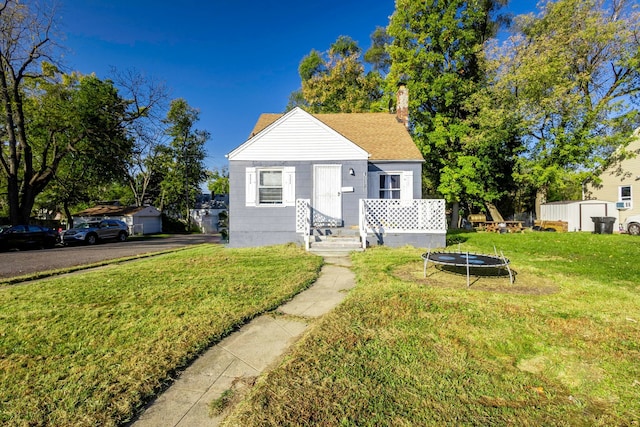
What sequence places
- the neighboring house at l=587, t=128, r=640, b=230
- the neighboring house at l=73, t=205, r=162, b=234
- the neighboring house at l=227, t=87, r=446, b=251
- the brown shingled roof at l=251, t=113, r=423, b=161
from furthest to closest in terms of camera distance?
the neighboring house at l=73, t=205, r=162, b=234 → the neighboring house at l=587, t=128, r=640, b=230 → the brown shingled roof at l=251, t=113, r=423, b=161 → the neighboring house at l=227, t=87, r=446, b=251

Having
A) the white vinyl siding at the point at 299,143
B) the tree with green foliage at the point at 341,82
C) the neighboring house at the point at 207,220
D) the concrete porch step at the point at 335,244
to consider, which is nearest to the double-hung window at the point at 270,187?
the white vinyl siding at the point at 299,143

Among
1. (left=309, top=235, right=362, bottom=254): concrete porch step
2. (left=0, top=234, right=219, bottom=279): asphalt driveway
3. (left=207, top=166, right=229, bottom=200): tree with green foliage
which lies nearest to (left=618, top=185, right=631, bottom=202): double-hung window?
(left=309, top=235, right=362, bottom=254): concrete porch step

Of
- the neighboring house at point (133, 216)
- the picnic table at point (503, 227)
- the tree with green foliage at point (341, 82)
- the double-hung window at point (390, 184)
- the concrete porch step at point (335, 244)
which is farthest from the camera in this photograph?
the neighboring house at point (133, 216)

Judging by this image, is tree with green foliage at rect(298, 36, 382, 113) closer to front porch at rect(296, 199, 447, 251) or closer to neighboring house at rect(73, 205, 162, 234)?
front porch at rect(296, 199, 447, 251)

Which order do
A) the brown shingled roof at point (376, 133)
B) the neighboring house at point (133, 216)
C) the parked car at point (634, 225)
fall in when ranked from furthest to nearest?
the neighboring house at point (133, 216)
the parked car at point (634, 225)
the brown shingled roof at point (376, 133)

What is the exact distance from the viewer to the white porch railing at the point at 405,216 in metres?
10.4

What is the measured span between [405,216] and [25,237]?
1976cm

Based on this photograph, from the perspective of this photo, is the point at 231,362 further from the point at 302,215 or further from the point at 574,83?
the point at 574,83

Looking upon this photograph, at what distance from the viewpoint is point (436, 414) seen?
2109mm

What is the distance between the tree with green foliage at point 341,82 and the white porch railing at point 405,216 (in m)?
16.9

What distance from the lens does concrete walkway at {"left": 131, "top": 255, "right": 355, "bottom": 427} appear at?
2139 millimetres

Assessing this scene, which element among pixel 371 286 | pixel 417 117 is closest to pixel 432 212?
pixel 371 286

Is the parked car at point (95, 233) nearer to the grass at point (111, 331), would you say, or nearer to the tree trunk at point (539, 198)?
the grass at point (111, 331)

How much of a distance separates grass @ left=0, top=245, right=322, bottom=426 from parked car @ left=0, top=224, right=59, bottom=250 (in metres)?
13.6
